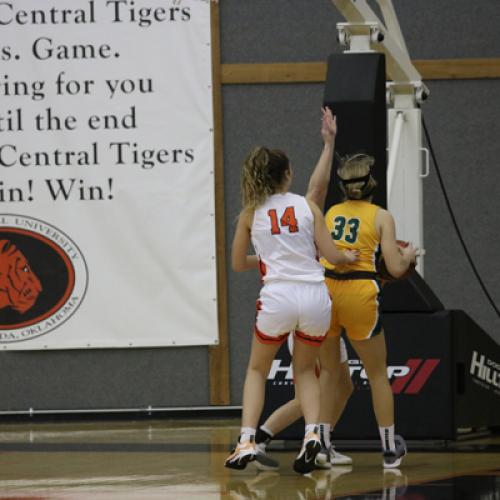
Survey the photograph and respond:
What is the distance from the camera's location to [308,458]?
18.5ft

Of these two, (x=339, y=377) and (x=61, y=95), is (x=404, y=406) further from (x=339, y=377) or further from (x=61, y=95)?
(x=61, y=95)

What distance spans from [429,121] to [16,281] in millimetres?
3335

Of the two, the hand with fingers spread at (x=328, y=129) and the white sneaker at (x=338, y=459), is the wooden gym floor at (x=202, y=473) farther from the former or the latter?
the hand with fingers spread at (x=328, y=129)

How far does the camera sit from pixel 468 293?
1019 centimetres

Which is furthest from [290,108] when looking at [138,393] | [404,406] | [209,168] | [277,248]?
[277,248]

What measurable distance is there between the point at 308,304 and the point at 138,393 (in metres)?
4.68

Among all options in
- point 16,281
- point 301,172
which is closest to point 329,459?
point 301,172

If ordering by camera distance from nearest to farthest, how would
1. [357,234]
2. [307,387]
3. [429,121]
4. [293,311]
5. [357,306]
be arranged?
[293,311], [307,387], [357,306], [357,234], [429,121]

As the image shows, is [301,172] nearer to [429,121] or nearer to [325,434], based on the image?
[429,121]

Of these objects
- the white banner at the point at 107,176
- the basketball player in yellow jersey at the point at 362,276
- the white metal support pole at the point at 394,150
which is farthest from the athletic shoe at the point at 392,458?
the white banner at the point at 107,176

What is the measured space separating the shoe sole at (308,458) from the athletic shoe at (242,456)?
191 mm

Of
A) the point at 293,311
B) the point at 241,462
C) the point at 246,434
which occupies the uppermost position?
the point at 293,311

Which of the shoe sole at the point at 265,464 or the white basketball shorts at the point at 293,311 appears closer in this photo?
the white basketball shorts at the point at 293,311

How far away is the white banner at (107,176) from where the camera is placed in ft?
33.0
